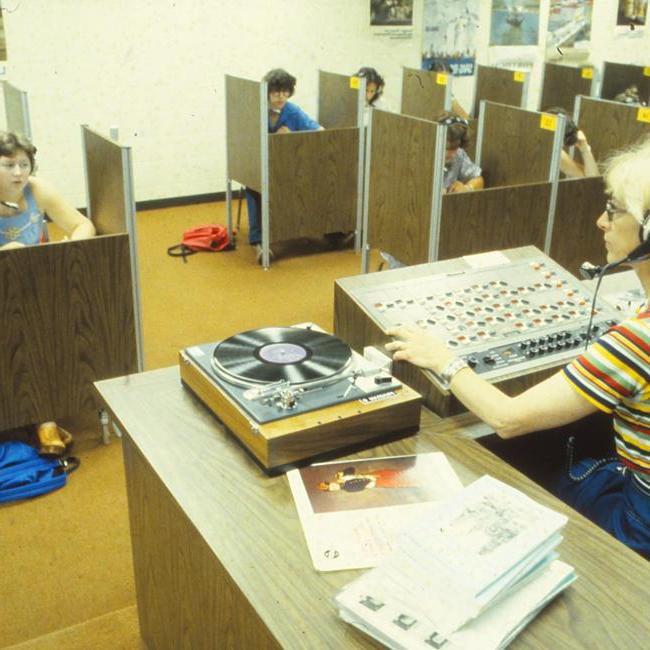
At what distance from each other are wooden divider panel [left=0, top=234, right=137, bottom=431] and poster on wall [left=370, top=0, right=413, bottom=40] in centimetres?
449

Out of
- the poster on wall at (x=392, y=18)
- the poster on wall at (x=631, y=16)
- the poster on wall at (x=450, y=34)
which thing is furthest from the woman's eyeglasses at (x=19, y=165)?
the poster on wall at (x=631, y=16)

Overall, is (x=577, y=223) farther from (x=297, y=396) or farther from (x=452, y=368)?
(x=297, y=396)

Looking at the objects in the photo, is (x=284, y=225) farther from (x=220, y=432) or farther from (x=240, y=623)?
(x=240, y=623)

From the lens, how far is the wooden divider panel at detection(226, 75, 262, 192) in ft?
15.1

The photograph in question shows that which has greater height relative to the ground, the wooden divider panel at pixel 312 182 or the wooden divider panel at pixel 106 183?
the wooden divider panel at pixel 106 183

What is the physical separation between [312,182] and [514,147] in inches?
51.1

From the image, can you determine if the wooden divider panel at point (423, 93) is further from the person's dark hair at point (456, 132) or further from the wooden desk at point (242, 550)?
the wooden desk at point (242, 550)

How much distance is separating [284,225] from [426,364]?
3379 mm

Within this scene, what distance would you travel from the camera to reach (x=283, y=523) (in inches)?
46.3

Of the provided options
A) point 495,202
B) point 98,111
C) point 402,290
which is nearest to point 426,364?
point 402,290

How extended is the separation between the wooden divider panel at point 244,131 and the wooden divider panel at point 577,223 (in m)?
1.78

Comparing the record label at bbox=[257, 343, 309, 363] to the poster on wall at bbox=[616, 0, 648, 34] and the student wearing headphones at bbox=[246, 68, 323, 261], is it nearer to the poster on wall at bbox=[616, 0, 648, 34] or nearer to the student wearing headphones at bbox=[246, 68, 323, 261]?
the student wearing headphones at bbox=[246, 68, 323, 261]

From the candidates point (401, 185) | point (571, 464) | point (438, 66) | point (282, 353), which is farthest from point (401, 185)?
point (438, 66)

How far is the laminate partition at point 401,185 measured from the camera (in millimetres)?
3572
